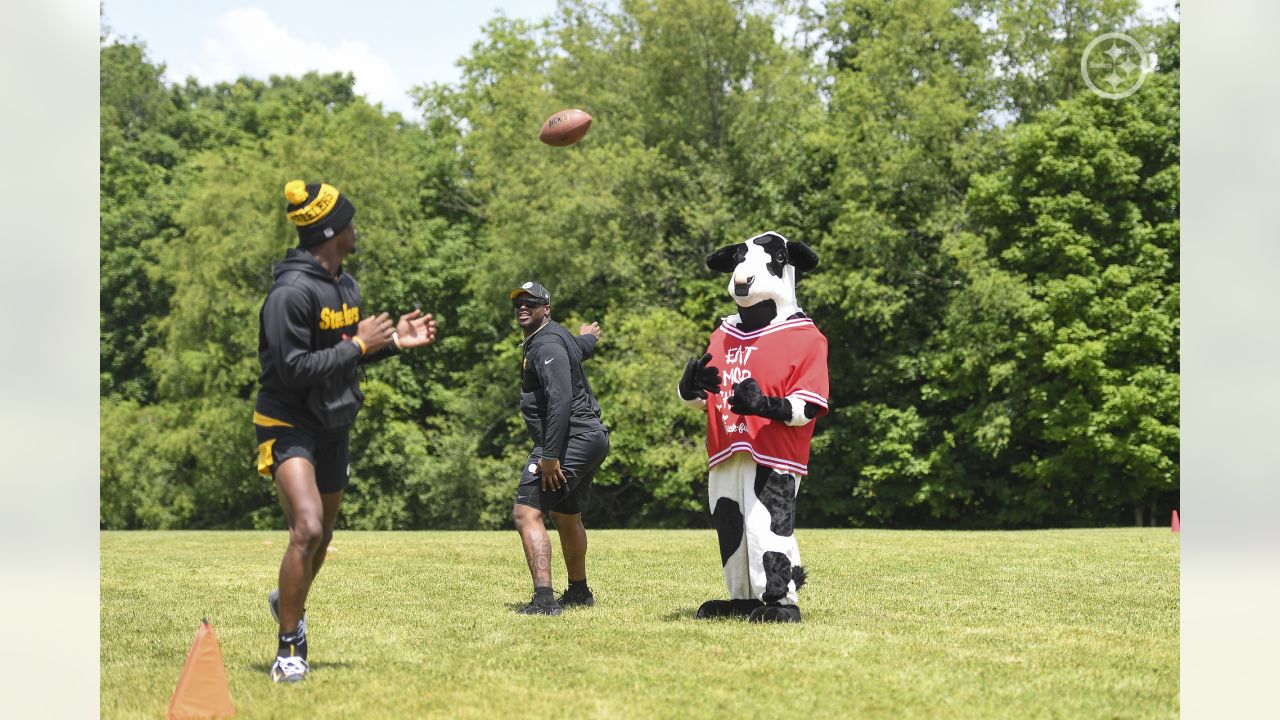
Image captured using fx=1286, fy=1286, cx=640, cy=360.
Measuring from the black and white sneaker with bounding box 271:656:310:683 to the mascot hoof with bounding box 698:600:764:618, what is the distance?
3.29 m

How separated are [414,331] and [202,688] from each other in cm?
214

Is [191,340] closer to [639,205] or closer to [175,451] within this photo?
[175,451]

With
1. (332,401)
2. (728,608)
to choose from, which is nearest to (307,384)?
(332,401)

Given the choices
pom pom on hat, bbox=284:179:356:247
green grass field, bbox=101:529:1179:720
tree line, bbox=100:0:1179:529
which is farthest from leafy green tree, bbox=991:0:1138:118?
pom pom on hat, bbox=284:179:356:247

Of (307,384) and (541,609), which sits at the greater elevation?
(307,384)

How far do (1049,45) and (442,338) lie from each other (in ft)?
70.4

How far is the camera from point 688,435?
36.8 metres

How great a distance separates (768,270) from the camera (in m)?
9.58

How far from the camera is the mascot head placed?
952 cm

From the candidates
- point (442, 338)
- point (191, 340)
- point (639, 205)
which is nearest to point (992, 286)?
point (639, 205)

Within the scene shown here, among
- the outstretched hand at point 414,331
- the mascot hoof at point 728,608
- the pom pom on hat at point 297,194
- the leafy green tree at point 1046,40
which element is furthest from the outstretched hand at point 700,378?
the leafy green tree at point 1046,40

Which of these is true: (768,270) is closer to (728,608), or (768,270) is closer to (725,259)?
(725,259)

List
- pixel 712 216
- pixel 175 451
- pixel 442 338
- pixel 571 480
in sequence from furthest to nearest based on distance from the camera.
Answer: pixel 442 338, pixel 175 451, pixel 712 216, pixel 571 480

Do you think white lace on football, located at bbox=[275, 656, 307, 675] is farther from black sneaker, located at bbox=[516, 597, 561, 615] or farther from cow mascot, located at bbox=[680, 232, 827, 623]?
cow mascot, located at bbox=[680, 232, 827, 623]
